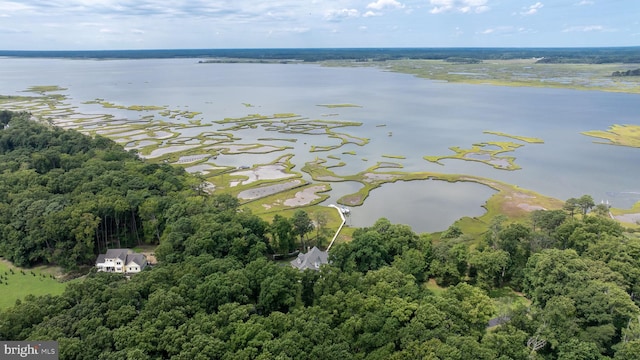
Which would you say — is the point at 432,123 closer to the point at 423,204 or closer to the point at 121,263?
the point at 423,204

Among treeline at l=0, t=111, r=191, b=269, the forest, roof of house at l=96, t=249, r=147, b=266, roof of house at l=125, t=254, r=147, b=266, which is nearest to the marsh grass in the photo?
the forest

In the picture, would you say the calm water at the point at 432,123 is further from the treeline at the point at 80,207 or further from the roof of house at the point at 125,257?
the roof of house at the point at 125,257

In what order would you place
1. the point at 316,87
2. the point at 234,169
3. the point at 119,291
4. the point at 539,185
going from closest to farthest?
the point at 119,291 < the point at 539,185 < the point at 234,169 < the point at 316,87

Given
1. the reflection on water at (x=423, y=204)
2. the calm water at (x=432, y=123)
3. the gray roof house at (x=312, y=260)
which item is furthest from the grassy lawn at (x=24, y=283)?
the calm water at (x=432, y=123)

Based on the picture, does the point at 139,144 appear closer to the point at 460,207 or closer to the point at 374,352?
the point at 460,207

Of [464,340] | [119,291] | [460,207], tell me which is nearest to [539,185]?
[460,207]

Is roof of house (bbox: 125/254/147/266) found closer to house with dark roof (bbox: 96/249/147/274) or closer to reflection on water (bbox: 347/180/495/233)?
house with dark roof (bbox: 96/249/147/274)
